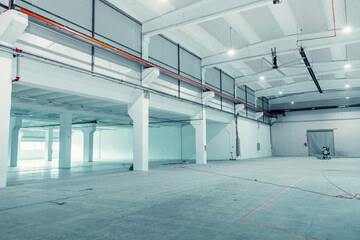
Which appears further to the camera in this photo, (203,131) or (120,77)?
(203,131)

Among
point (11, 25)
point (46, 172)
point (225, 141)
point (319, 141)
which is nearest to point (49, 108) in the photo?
point (46, 172)

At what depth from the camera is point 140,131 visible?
15398mm

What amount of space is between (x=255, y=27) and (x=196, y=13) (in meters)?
5.12

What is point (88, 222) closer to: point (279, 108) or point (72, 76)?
point (72, 76)

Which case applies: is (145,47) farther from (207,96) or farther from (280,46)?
(280,46)

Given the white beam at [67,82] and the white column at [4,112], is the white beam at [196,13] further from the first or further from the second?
the white column at [4,112]

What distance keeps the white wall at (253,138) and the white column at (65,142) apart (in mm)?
17742

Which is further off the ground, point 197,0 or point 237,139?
point 197,0

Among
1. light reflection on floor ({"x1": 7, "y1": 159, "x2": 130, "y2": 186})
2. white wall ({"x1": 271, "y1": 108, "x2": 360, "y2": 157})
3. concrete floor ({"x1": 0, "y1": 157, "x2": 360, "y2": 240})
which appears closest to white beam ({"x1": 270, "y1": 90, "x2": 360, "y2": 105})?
white wall ({"x1": 271, "y1": 108, "x2": 360, "y2": 157})

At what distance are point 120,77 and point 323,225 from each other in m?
12.4

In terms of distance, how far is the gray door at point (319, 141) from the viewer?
34500 mm

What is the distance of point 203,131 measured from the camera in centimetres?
2205

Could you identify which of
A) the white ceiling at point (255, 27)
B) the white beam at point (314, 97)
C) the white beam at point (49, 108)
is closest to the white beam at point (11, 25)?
the white ceiling at point (255, 27)

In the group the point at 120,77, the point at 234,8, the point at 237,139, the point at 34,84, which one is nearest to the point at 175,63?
the point at 120,77
